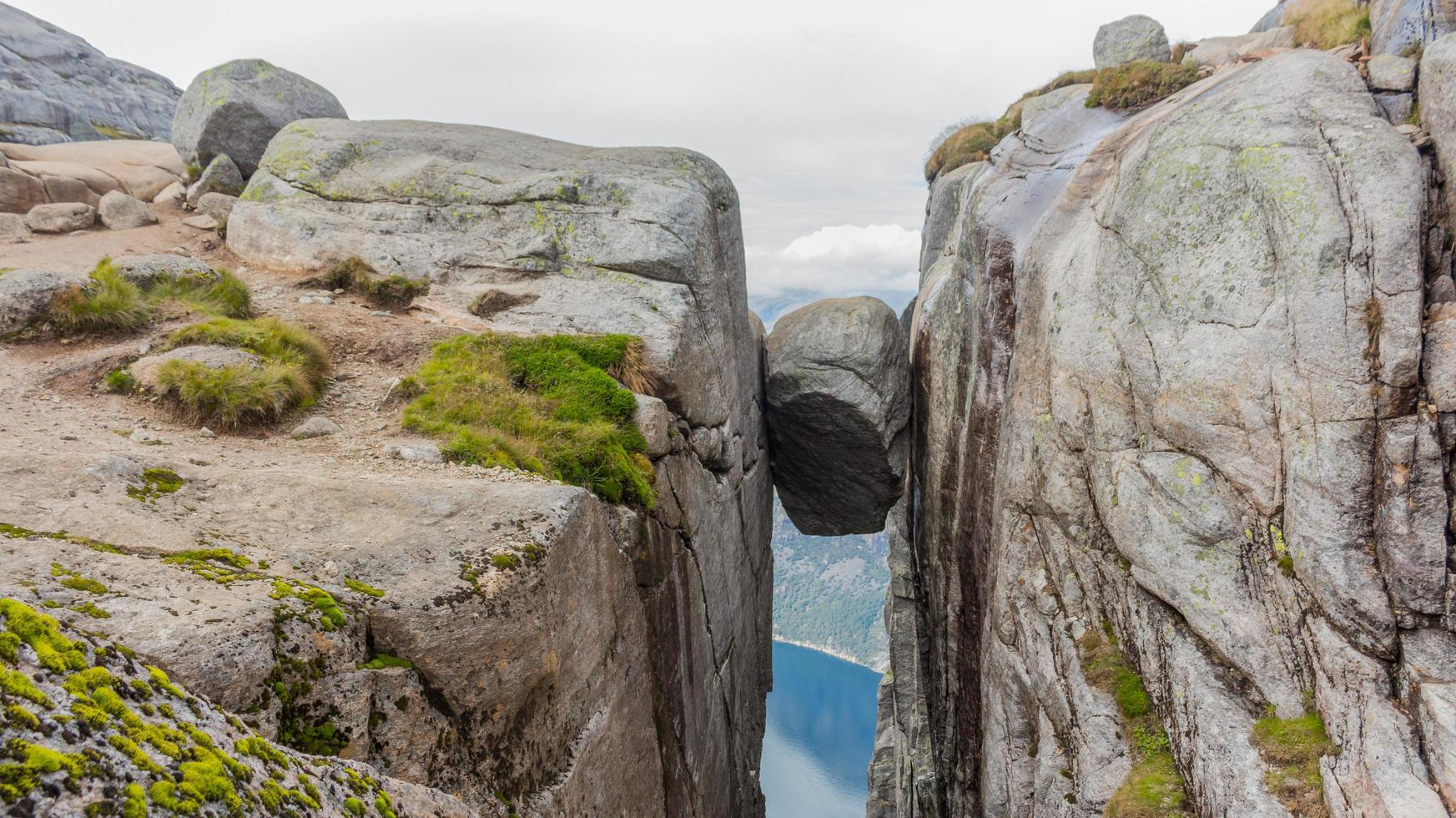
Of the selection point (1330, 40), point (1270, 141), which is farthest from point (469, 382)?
point (1330, 40)

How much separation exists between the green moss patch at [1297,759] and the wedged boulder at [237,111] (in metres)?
30.7

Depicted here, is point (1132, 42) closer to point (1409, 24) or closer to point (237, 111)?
point (1409, 24)

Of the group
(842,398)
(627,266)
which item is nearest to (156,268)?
(627,266)

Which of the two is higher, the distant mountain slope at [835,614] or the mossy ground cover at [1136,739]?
the mossy ground cover at [1136,739]

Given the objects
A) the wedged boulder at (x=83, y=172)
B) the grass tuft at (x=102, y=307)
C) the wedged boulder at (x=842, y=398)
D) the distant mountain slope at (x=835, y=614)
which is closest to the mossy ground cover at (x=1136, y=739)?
the wedged boulder at (x=842, y=398)

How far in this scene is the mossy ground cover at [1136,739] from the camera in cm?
1090

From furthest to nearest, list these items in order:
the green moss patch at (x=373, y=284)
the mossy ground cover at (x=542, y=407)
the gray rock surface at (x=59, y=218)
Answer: the gray rock surface at (x=59, y=218) → the green moss patch at (x=373, y=284) → the mossy ground cover at (x=542, y=407)

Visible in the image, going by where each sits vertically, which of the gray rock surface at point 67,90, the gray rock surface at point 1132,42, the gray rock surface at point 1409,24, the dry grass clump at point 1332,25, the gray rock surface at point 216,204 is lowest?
the gray rock surface at point 216,204

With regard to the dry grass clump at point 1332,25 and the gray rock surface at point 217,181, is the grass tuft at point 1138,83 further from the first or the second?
the gray rock surface at point 217,181

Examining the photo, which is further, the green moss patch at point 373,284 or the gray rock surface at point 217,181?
the gray rock surface at point 217,181

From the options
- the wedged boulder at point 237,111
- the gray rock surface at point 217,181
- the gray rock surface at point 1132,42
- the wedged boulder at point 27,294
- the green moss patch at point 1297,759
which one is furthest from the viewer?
the gray rock surface at point 1132,42

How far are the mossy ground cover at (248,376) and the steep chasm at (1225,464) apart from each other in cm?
1432

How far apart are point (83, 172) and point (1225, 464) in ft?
110

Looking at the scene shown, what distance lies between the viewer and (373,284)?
16.7m
